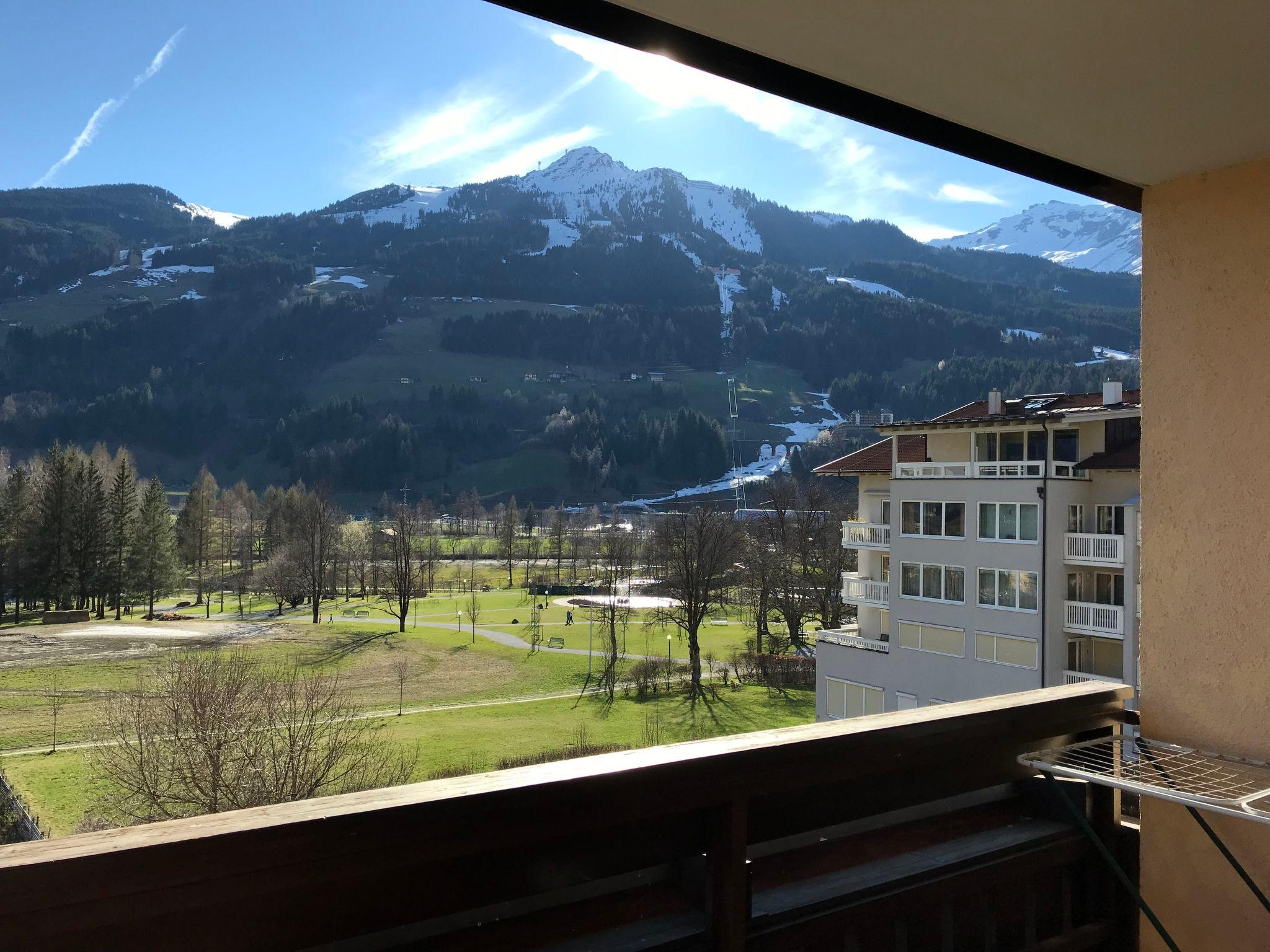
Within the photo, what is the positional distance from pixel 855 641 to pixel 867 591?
0.98 meters

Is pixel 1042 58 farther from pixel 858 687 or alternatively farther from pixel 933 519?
pixel 858 687

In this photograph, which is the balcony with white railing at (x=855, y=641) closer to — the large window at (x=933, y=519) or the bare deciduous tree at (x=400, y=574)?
the large window at (x=933, y=519)

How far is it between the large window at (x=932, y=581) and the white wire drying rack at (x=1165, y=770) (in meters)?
12.3

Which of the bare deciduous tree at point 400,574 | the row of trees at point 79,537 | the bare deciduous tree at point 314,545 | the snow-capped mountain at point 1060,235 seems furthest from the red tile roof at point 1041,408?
the snow-capped mountain at point 1060,235

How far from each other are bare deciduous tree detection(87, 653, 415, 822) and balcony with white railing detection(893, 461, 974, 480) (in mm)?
10030

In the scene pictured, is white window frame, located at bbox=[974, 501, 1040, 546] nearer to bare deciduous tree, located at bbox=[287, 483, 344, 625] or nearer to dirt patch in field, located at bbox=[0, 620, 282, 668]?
bare deciduous tree, located at bbox=[287, 483, 344, 625]

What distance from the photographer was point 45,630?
17344mm

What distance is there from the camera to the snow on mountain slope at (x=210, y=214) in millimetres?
54469

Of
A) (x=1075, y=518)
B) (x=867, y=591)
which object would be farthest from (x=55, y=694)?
(x=1075, y=518)

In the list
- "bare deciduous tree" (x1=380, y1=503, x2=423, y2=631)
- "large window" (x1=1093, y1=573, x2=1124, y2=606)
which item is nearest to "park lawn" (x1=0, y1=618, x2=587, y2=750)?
"bare deciduous tree" (x1=380, y1=503, x2=423, y2=631)

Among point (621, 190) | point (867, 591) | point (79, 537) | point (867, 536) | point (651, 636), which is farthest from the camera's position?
point (621, 190)

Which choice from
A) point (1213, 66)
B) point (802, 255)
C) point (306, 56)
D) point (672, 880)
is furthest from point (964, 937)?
point (802, 255)

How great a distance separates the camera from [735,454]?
4025 cm

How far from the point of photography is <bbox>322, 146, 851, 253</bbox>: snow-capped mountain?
81062 mm
